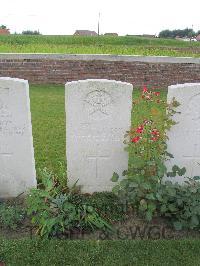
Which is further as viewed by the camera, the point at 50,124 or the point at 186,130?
the point at 50,124

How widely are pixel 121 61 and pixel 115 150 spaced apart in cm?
651

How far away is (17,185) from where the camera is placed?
13.3ft

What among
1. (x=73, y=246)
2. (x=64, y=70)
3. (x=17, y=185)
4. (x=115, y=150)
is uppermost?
(x=64, y=70)

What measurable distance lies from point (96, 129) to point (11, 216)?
1.30 m

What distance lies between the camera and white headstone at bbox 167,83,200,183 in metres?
3.71

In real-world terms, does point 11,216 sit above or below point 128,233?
above

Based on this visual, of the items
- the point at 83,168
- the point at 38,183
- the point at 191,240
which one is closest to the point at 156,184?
the point at 191,240

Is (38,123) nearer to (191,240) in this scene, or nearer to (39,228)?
(39,228)

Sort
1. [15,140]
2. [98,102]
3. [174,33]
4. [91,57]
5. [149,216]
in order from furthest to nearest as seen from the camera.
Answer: [174,33] < [91,57] < [15,140] < [98,102] < [149,216]

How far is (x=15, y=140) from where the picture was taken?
384 cm

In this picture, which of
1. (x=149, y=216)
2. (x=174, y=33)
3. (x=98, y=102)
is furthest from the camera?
(x=174, y=33)

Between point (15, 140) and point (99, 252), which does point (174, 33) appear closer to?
point (15, 140)

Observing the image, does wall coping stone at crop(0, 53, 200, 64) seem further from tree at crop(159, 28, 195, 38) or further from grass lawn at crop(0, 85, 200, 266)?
tree at crop(159, 28, 195, 38)

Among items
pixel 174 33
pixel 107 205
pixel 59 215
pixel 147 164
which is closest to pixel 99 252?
pixel 59 215
